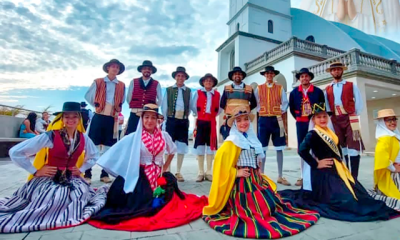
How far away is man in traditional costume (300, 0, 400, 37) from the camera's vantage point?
18672 mm

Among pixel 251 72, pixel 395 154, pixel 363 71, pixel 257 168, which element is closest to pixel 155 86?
pixel 257 168

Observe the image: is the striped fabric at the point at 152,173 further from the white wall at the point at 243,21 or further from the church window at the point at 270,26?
the church window at the point at 270,26

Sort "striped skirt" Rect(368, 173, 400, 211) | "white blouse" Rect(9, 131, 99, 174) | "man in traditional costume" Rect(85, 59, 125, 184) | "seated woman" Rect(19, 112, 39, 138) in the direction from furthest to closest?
"seated woman" Rect(19, 112, 39, 138)
"man in traditional costume" Rect(85, 59, 125, 184)
"striped skirt" Rect(368, 173, 400, 211)
"white blouse" Rect(9, 131, 99, 174)

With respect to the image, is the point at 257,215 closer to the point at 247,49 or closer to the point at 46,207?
the point at 46,207

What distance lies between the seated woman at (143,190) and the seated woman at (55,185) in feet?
0.80

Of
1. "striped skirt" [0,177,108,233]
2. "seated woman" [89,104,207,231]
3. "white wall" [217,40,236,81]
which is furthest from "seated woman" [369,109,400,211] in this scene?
"white wall" [217,40,236,81]

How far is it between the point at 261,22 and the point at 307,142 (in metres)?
18.5

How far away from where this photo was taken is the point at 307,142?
2686mm

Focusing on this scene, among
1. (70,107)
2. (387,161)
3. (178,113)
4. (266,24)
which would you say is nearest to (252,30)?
(266,24)

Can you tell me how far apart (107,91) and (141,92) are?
593 millimetres

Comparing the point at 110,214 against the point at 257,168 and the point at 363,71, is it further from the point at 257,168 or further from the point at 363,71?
the point at 363,71

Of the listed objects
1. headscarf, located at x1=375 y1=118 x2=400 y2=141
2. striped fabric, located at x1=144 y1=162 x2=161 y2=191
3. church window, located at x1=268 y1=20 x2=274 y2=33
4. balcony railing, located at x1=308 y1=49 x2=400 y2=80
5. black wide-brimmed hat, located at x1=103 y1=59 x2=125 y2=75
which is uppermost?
church window, located at x1=268 y1=20 x2=274 y2=33

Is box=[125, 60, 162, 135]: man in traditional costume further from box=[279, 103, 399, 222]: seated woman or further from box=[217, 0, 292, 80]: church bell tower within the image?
box=[217, 0, 292, 80]: church bell tower

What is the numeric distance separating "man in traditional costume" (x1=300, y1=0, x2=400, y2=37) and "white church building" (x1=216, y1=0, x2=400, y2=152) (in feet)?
3.44
